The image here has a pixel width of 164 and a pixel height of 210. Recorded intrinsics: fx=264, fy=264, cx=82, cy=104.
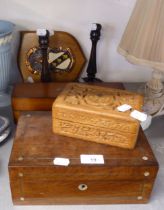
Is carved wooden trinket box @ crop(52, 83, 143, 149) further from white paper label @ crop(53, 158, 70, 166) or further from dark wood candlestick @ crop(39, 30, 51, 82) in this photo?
dark wood candlestick @ crop(39, 30, 51, 82)

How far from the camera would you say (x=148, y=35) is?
70 cm

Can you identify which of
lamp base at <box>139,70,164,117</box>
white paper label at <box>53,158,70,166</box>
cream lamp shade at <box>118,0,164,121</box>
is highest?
cream lamp shade at <box>118,0,164,121</box>

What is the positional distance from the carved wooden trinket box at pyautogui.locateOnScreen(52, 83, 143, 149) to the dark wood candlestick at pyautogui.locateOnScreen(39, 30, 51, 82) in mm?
255

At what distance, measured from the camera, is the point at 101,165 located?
22.2 inches

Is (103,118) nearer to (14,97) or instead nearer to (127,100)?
(127,100)

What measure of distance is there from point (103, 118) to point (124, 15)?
477 mm

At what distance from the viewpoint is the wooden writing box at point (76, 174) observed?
0.56m

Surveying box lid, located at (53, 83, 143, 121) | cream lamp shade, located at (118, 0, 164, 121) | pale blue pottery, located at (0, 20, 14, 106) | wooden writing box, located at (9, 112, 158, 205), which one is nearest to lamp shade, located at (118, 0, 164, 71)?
cream lamp shade, located at (118, 0, 164, 121)

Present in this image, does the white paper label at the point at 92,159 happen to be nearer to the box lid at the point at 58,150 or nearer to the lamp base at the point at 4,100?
the box lid at the point at 58,150

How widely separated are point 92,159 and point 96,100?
147 mm

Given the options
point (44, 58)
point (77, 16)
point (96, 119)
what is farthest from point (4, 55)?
point (96, 119)

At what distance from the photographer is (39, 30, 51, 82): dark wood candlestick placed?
2.76ft

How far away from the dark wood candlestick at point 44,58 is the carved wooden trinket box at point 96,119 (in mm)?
255

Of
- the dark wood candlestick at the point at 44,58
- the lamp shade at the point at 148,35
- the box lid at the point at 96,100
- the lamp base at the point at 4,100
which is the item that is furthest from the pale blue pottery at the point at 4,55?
the lamp shade at the point at 148,35
